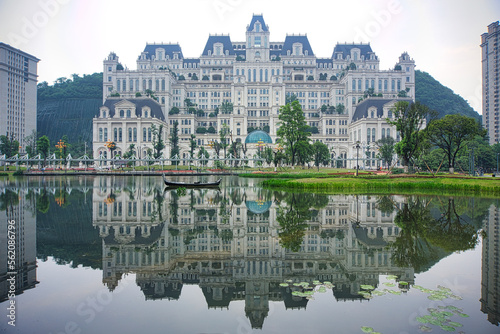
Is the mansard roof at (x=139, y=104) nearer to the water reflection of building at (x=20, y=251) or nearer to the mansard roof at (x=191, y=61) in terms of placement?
the mansard roof at (x=191, y=61)

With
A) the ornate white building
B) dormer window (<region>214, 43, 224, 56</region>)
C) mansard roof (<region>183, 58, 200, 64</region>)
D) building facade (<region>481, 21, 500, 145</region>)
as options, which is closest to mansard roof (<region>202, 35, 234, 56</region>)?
the ornate white building

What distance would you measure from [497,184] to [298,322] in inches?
1025

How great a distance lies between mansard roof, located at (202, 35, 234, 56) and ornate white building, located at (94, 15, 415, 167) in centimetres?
37

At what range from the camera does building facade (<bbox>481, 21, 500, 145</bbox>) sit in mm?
123188

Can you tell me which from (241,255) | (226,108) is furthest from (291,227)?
(226,108)

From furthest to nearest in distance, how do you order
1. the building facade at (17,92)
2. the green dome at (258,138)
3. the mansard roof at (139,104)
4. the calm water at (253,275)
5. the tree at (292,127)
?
the building facade at (17,92), the mansard roof at (139,104), the green dome at (258,138), the tree at (292,127), the calm water at (253,275)

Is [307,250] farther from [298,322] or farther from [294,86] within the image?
[294,86]

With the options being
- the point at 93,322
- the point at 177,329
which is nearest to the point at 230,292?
the point at 177,329

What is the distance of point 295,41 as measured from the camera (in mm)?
127875

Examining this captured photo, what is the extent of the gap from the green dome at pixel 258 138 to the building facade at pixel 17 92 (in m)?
81.4

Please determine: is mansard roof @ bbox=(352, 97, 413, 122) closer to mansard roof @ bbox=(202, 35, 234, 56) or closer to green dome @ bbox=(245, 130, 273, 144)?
green dome @ bbox=(245, 130, 273, 144)

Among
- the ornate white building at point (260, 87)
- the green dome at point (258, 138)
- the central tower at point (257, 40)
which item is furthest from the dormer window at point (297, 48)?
the green dome at point (258, 138)

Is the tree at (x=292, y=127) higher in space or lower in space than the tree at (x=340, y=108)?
lower

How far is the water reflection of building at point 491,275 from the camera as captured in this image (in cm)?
559
